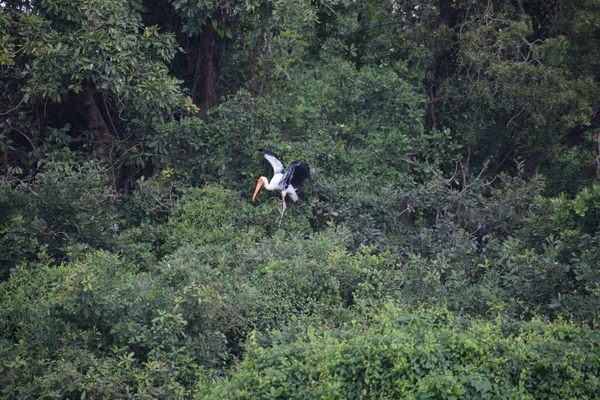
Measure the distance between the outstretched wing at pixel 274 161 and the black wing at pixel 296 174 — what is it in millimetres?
230

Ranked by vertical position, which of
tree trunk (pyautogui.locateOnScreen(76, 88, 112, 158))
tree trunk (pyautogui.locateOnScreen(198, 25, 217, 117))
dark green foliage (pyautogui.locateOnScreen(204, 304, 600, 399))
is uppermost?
tree trunk (pyautogui.locateOnScreen(198, 25, 217, 117))

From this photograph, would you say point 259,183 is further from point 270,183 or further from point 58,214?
point 58,214

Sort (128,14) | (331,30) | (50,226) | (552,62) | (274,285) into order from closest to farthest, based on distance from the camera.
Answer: (274,285) < (50,226) < (128,14) < (552,62) < (331,30)

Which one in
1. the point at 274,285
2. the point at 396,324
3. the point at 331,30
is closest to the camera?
the point at 396,324

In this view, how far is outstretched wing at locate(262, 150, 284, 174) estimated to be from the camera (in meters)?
9.11

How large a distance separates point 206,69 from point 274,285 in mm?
4685

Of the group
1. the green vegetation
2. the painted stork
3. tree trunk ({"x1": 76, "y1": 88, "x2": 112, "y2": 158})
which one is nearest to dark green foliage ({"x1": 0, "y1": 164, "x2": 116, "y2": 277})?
the green vegetation

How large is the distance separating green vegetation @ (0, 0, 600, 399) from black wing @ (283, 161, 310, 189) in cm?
34

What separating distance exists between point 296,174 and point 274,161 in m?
0.40

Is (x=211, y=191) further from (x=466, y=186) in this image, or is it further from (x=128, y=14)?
(x=466, y=186)

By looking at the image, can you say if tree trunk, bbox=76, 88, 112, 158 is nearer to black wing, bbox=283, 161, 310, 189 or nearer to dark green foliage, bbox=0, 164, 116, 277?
dark green foliage, bbox=0, 164, 116, 277

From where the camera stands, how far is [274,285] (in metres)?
6.61

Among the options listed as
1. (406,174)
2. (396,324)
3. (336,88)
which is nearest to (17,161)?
(336,88)

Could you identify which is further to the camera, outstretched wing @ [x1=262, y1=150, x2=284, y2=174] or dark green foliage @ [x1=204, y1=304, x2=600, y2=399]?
outstretched wing @ [x1=262, y1=150, x2=284, y2=174]
